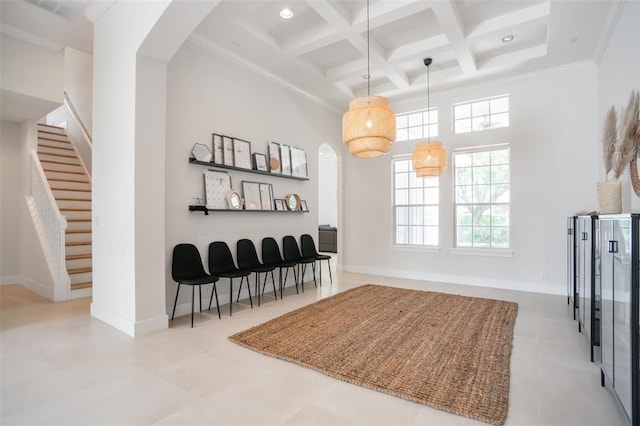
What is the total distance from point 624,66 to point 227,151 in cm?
471

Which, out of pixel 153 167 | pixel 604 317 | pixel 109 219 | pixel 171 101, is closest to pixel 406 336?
pixel 604 317

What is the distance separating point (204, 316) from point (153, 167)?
1.84 metres

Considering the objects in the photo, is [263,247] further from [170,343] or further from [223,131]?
[170,343]

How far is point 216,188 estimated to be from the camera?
14.2 feet

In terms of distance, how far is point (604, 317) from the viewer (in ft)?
7.32

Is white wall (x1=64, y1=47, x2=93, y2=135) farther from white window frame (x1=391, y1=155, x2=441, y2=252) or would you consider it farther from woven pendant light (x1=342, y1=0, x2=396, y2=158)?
white window frame (x1=391, y1=155, x2=441, y2=252)

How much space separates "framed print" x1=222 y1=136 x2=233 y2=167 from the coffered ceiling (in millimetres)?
1209

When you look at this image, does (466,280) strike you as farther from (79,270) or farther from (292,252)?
(79,270)

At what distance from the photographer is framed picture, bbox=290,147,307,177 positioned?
18.4 ft

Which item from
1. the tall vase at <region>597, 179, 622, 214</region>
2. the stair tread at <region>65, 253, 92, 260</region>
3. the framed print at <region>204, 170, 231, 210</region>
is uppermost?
the framed print at <region>204, 170, 231, 210</region>

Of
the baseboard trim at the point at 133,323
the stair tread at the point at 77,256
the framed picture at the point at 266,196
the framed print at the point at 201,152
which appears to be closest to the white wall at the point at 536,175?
the framed picture at the point at 266,196

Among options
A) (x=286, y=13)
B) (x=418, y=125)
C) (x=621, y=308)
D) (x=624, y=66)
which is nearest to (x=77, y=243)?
(x=286, y=13)

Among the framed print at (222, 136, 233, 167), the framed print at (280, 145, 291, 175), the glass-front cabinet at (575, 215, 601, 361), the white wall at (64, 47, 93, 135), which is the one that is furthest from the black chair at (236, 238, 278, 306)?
the white wall at (64, 47, 93, 135)

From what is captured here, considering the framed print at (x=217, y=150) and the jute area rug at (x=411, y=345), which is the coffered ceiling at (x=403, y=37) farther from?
the jute area rug at (x=411, y=345)
